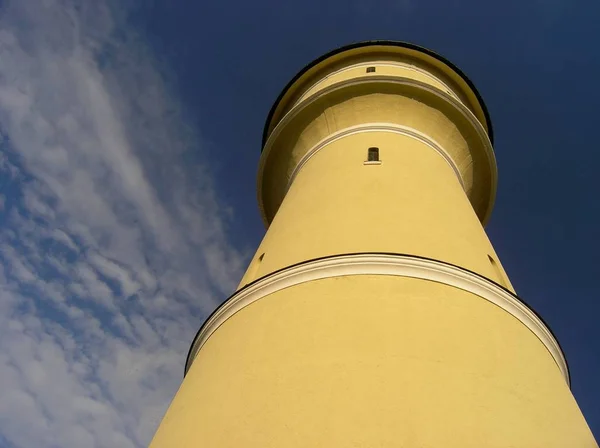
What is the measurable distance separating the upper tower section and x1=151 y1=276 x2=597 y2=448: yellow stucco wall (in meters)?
4.34

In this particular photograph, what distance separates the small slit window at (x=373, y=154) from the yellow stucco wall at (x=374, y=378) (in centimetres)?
305

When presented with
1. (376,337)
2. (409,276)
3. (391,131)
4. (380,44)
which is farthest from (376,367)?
(380,44)

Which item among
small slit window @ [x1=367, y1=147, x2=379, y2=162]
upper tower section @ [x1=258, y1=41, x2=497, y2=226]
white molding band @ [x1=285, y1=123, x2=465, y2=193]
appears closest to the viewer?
small slit window @ [x1=367, y1=147, x2=379, y2=162]

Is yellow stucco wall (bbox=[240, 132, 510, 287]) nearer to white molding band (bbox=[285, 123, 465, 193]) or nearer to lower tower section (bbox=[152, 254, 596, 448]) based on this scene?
white molding band (bbox=[285, 123, 465, 193])

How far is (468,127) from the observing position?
9789 mm

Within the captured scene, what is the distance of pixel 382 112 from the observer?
9297mm

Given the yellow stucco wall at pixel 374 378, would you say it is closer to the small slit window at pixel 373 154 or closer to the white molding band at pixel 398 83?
the small slit window at pixel 373 154

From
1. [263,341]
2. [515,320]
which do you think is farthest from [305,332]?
[515,320]

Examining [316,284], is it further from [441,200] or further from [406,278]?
[441,200]

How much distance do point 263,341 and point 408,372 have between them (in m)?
1.39

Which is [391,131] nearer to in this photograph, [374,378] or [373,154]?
[373,154]

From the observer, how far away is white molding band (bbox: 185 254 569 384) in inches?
222

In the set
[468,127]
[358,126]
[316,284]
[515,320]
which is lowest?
[316,284]

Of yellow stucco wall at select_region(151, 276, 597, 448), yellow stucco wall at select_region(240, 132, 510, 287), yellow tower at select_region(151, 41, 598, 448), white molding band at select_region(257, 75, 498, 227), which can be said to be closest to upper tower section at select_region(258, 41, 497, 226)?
white molding band at select_region(257, 75, 498, 227)
